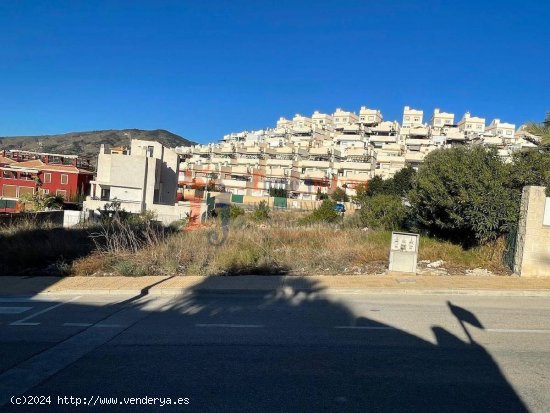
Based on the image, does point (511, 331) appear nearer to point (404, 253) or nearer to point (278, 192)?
point (404, 253)

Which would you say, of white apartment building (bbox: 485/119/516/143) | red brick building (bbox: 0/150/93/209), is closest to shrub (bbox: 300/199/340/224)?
red brick building (bbox: 0/150/93/209)

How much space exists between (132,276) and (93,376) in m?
7.37

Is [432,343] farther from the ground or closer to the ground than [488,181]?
closer to the ground

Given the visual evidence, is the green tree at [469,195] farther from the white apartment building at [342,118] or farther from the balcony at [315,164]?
the white apartment building at [342,118]

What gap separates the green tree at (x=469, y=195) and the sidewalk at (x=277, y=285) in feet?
7.66

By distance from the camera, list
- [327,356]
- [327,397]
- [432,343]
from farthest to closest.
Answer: [432,343] → [327,356] → [327,397]

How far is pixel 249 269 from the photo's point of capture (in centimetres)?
1306

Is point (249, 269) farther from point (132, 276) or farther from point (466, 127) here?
point (466, 127)

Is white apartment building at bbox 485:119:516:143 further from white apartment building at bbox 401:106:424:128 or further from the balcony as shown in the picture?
the balcony

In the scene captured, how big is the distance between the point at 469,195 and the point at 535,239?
2400 millimetres

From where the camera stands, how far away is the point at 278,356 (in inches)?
231

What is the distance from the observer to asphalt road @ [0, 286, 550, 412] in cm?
450

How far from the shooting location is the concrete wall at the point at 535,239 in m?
12.2

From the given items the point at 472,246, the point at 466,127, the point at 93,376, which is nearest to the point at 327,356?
the point at 93,376
